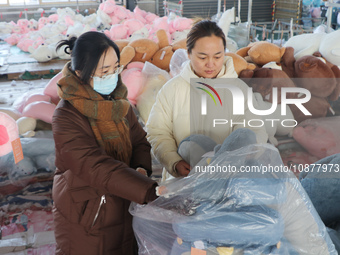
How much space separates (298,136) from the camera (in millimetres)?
2703

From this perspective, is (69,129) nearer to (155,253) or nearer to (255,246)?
(155,253)

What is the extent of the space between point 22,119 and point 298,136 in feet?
6.70

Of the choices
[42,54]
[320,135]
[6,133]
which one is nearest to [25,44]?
[42,54]

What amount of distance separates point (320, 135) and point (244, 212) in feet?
6.38

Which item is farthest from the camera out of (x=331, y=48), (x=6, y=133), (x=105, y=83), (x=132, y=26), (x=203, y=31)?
(x=132, y=26)

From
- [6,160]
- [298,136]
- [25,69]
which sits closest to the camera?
[6,160]

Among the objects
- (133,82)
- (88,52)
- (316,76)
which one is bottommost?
(133,82)

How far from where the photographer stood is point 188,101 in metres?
1.51

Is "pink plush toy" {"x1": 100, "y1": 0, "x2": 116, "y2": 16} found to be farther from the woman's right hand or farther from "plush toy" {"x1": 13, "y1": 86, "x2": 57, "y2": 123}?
the woman's right hand

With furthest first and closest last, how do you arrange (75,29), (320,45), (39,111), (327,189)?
(75,29) < (320,45) < (39,111) < (327,189)

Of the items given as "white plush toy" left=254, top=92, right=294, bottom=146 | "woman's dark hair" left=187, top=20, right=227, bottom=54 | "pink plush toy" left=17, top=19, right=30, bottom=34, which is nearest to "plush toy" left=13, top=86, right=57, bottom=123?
"white plush toy" left=254, top=92, right=294, bottom=146

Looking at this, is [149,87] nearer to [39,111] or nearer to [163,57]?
[163,57]

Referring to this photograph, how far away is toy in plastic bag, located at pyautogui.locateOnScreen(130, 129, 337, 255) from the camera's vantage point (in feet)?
2.82

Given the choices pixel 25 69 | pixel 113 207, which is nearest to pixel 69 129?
pixel 113 207
